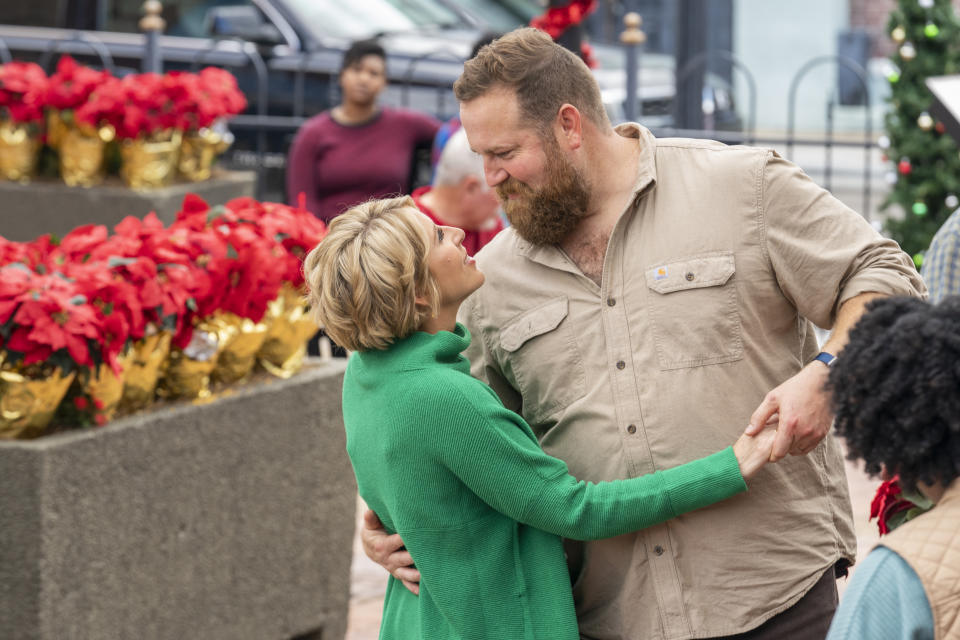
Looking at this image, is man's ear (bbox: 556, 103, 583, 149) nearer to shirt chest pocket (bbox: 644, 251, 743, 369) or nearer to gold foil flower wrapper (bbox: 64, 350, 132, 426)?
shirt chest pocket (bbox: 644, 251, 743, 369)

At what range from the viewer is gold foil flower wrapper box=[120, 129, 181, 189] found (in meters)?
6.79

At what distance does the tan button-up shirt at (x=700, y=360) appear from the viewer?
8.18ft

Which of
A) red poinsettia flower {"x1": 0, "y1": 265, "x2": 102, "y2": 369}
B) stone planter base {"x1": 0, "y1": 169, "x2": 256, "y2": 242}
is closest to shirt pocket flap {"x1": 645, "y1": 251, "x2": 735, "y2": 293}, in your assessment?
red poinsettia flower {"x1": 0, "y1": 265, "x2": 102, "y2": 369}

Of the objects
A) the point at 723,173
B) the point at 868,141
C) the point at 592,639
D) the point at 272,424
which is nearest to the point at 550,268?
the point at 723,173

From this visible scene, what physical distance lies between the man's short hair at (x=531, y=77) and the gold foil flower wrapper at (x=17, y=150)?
195 inches

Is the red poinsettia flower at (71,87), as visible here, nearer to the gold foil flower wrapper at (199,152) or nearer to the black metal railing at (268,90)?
the gold foil flower wrapper at (199,152)

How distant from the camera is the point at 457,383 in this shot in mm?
2377

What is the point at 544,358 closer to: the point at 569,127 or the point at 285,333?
the point at 569,127

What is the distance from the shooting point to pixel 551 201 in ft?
8.52

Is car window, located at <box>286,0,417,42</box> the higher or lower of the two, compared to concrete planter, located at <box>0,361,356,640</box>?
higher

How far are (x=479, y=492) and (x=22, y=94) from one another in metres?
5.24

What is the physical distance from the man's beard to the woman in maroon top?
158 inches

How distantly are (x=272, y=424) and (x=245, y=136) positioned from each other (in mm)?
5266

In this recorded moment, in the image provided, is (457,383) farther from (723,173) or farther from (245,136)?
(245,136)
